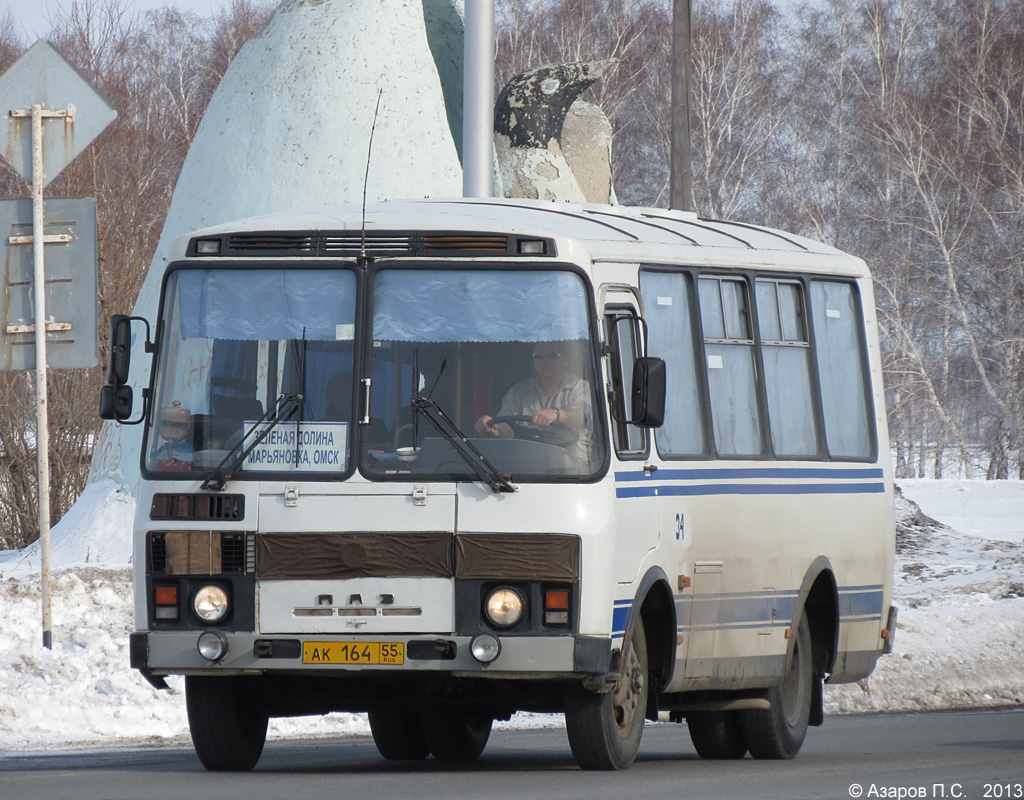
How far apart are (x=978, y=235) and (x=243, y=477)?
40516 mm

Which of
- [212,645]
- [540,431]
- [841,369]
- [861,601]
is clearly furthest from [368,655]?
[841,369]

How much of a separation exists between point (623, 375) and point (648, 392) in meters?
0.36

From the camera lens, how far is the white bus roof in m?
8.54

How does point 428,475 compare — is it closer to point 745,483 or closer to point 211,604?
point 211,604

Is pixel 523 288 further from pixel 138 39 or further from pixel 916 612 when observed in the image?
pixel 138 39

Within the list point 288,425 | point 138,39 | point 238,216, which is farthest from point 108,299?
point 138,39

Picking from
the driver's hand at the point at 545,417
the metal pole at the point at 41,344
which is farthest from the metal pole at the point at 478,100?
the driver's hand at the point at 545,417

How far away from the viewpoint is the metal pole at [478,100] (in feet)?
55.5

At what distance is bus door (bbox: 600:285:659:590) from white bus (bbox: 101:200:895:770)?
2cm

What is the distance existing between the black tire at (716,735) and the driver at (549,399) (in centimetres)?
282

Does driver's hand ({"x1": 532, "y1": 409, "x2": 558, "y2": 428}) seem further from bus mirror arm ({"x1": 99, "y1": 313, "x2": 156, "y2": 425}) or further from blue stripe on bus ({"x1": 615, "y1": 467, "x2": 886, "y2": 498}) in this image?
bus mirror arm ({"x1": 99, "y1": 313, "x2": 156, "y2": 425})

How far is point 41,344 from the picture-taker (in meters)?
11.7

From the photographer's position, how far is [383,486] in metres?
8.15
